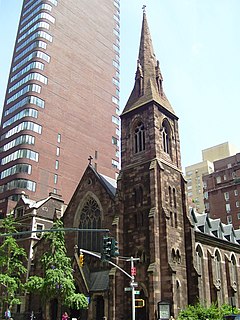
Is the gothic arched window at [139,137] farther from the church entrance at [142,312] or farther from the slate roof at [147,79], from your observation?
the church entrance at [142,312]

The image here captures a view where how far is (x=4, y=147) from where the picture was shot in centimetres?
8581

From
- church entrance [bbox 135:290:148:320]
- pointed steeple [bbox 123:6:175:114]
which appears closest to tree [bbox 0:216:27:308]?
church entrance [bbox 135:290:148:320]

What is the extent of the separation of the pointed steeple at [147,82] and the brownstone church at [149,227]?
129 mm

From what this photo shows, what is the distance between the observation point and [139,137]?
152ft

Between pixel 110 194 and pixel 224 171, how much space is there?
56070mm

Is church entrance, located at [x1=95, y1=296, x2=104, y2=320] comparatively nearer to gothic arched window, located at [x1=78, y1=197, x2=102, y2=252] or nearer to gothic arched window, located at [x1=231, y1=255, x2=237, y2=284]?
gothic arched window, located at [x1=78, y1=197, x2=102, y2=252]

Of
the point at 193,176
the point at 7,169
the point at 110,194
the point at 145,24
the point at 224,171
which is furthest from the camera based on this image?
the point at 193,176

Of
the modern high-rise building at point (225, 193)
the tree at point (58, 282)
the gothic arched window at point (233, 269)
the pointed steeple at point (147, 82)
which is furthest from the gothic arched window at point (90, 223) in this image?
the modern high-rise building at point (225, 193)

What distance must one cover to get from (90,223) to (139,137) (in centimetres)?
1165

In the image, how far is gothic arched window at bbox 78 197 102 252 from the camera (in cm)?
4462

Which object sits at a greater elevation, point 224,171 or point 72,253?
point 224,171

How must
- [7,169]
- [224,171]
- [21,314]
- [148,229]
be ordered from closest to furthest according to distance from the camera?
[148,229]
[21,314]
[7,169]
[224,171]

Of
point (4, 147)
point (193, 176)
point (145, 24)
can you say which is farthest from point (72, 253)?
point (193, 176)

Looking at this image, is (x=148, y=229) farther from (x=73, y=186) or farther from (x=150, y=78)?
(x=73, y=186)
